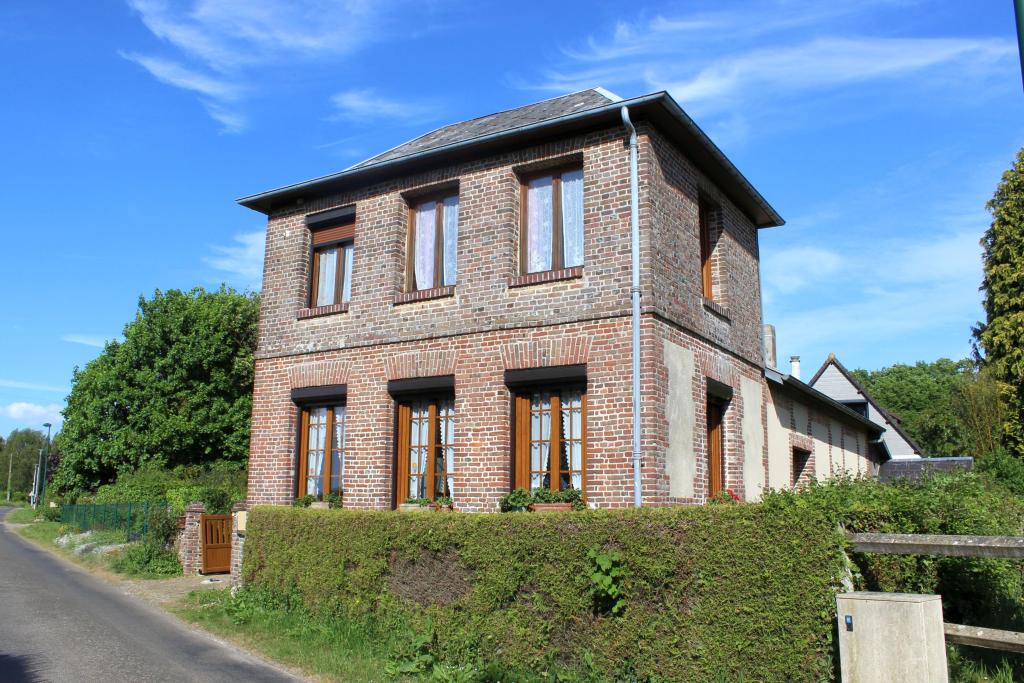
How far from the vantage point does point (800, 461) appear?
1702 cm

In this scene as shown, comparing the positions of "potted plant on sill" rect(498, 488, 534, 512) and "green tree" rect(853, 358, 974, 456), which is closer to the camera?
"potted plant on sill" rect(498, 488, 534, 512)

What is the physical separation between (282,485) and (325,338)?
2607 millimetres

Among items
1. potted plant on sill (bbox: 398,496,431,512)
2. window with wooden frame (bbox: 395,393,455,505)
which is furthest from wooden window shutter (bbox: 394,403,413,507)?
potted plant on sill (bbox: 398,496,431,512)

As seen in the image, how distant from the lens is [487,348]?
1163 centimetres

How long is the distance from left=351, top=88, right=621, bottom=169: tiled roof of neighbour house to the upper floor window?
0.96 metres

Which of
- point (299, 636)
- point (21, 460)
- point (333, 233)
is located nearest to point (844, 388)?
point (333, 233)

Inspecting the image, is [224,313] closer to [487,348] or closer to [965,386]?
[487,348]

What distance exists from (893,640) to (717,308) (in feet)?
23.9

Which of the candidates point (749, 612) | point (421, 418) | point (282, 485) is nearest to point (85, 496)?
point (282, 485)

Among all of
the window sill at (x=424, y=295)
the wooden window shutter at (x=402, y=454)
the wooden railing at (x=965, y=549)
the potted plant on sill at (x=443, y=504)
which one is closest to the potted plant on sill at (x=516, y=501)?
the potted plant on sill at (x=443, y=504)

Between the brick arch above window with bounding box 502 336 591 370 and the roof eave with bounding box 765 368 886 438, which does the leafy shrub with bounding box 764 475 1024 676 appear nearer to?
the brick arch above window with bounding box 502 336 591 370

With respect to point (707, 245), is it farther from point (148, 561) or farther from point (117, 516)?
point (117, 516)

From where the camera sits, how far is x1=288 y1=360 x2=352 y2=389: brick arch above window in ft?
43.3

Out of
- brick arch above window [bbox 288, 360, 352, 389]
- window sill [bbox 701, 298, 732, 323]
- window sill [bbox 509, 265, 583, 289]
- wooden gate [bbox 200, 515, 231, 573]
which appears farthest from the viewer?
wooden gate [bbox 200, 515, 231, 573]
